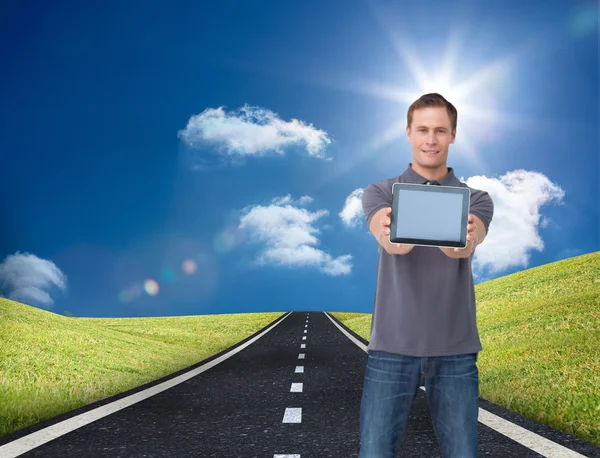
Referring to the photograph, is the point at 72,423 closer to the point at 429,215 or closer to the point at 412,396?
the point at 412,396

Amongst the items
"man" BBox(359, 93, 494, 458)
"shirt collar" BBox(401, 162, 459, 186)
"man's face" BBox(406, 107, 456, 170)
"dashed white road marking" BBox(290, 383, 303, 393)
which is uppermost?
"man's face" BBox(406, 107, 456, 170)

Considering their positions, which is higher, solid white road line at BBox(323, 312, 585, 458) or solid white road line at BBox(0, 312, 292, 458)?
solid white road line at BBox(323, 312, 585, 458)

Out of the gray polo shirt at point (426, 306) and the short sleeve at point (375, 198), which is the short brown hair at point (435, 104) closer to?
the short sleeve at point (375, 198)

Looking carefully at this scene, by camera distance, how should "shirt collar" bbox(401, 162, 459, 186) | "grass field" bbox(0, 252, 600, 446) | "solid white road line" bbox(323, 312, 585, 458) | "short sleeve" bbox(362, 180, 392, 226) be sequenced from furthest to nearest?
"grass field" bbox(0, 252, 600, 446), "solid white road line" bbox(323, 312, 585, 458), "shirt collar" bbox(401, 162, 459, 186), "short sleeve" bbox(362, 180, 392, 226)

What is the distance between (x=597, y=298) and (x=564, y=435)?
17277 mm

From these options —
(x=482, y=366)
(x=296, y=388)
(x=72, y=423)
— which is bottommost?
(x=72, y=423)

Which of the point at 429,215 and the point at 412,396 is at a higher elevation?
the point at 429,215

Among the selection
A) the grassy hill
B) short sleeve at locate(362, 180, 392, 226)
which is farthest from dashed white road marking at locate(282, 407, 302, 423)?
short sleeve at locate(362, 180, 392, 226)

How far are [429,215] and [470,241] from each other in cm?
24

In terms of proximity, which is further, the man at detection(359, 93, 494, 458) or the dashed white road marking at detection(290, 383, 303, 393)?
the dashed white road marking at detection(290, 383, 303, 393)

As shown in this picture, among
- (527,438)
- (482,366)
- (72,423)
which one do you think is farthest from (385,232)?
(482,366)

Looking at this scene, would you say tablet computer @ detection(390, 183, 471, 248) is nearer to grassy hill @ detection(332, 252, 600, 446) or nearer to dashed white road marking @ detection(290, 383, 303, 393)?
Answer: grassy hill @ detection(332, 252, 600, 446)

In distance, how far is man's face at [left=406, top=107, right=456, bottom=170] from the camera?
121 inches

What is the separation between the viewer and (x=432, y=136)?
3.06 meters
